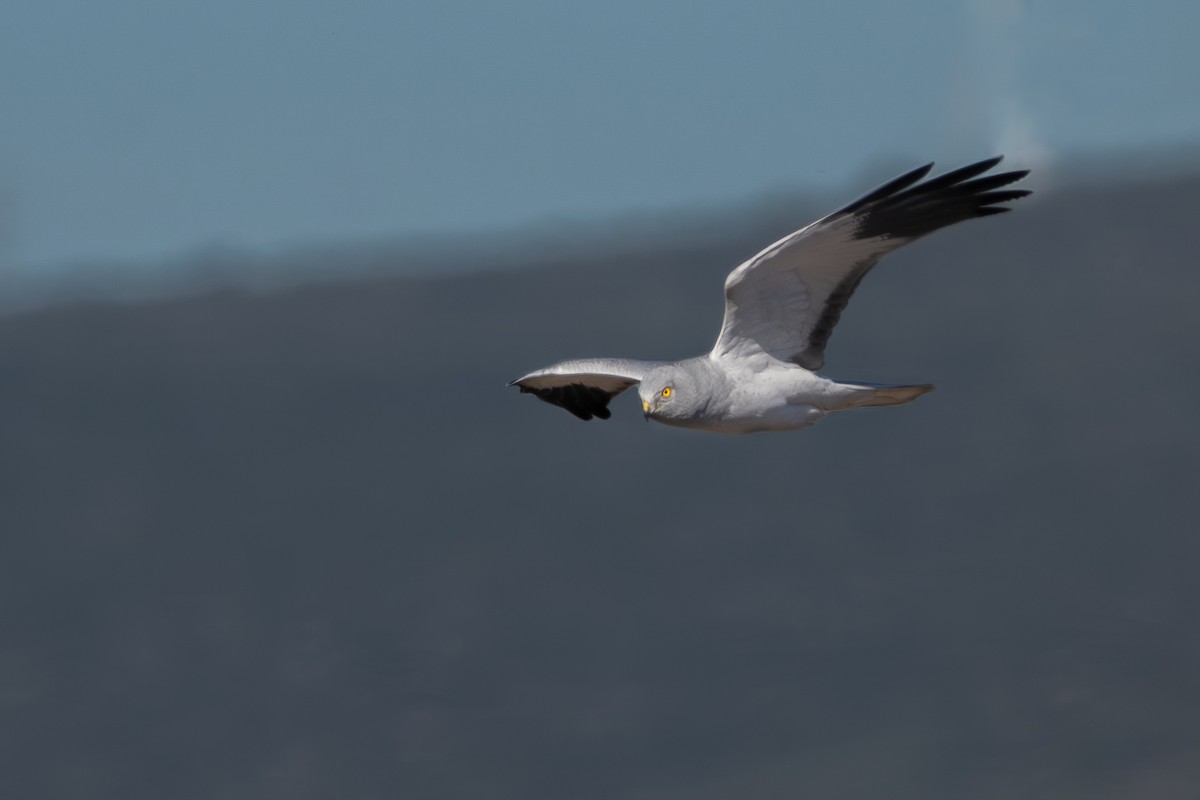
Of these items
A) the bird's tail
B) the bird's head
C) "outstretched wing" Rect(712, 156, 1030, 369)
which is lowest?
the bird's tail

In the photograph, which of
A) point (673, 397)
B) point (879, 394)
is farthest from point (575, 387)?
point (879, 394)

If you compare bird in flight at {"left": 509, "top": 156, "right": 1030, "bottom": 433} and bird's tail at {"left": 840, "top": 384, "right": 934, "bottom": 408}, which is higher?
bird in flight at {"left": 509, "top": 156, "right": 1030, "bottom": 433}

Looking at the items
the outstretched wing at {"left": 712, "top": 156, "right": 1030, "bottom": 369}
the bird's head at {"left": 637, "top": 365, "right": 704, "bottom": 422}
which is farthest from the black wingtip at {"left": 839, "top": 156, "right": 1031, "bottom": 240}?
the bird's head at {"left": 637, "top": 365, "right": 704, "bottom": 422}

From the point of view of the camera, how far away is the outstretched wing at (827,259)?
13.9m

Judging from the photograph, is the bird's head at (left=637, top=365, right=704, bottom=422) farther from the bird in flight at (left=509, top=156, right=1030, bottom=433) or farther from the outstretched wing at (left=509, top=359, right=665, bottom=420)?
the outstretched wing at (left=509, top=359, right=665, bottom=420)

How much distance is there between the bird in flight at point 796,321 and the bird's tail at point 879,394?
0.03ft

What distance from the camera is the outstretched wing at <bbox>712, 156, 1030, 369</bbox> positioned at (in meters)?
13.9

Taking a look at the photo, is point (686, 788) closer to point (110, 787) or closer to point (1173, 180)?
point (110, 787)

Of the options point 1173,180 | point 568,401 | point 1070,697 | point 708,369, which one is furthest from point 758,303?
point 1173,180

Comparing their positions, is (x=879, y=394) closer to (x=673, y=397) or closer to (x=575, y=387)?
(x=673, y=397)

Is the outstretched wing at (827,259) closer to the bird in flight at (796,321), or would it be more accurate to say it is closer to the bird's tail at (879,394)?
the bird in flight at (796,321)

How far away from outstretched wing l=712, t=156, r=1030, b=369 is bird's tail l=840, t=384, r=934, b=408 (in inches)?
17.9

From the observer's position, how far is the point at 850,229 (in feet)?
46.1

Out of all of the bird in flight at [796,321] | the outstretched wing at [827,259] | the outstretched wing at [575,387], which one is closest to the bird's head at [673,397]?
the bird in flight at [796,321]
